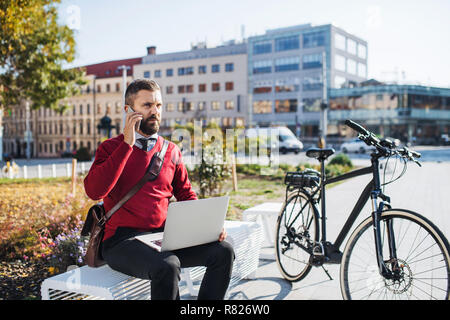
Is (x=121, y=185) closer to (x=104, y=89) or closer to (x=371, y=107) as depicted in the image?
(x=371, y=107)

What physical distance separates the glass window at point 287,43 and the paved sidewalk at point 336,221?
54.9 metres

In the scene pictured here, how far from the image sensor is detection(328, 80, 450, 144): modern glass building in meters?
61.4

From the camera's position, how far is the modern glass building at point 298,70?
65.5m

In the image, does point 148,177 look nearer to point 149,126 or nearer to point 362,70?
point 149,126

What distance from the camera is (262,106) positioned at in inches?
2805

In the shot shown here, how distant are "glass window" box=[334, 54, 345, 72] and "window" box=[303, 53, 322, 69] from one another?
2513mm

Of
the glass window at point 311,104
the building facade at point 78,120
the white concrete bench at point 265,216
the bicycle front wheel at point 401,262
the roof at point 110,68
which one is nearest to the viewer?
the bicycle front wheel at point 401,262

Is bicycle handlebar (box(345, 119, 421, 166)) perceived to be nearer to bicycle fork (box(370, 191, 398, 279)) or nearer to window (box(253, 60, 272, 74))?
bicycle fork (box(370, 191, 398, 279))

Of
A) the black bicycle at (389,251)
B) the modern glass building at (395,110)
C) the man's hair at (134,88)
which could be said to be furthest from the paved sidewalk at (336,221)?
the modern glass building at (395,110)

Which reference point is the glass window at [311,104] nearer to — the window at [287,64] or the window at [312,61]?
the window at [312,61]

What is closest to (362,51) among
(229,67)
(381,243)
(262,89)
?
(262,89)

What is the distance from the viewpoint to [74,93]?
21375 mm

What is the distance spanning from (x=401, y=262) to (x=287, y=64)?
68469mm

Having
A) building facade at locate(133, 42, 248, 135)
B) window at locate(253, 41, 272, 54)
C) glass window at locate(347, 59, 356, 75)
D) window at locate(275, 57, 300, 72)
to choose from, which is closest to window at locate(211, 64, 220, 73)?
building facade at locate(133, 42, 248, 135)
